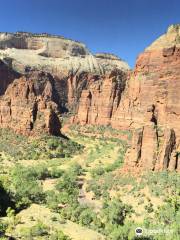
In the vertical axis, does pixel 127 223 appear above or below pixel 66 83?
below

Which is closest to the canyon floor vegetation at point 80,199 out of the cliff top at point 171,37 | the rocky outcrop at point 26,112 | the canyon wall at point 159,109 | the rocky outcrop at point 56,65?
the canyon wall at point 159,109

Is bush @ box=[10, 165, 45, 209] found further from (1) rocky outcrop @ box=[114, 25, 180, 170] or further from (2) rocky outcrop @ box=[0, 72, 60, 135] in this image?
(2) rocky outcrop @ box=[0, 72, 60, 135]

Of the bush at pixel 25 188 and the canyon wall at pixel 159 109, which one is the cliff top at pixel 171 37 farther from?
the bush at pixel 25 188

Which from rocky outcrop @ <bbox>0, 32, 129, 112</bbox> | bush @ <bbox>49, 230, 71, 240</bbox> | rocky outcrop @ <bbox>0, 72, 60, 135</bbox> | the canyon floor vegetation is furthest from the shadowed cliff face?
bush @ <bbox>49, 230, 71, 240</bbox>

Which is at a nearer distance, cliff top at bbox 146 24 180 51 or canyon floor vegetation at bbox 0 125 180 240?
canyon floor vegetation at bbox 0 125 180 240

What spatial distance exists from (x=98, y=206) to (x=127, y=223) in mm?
7152

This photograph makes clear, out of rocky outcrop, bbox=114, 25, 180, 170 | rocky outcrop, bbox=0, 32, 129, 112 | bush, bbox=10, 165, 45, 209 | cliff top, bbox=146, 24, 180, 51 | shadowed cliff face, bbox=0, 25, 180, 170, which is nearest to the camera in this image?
bush, bbox=10, 165, 45, 209

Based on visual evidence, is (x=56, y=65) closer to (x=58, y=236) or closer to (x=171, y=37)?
(x=171, y=37)

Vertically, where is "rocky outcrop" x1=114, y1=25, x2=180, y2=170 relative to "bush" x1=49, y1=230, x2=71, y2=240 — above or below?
above

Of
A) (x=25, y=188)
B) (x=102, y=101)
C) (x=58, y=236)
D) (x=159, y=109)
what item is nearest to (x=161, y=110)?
(x=159, y=109)

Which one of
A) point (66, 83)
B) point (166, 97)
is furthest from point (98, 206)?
point (66, 83)

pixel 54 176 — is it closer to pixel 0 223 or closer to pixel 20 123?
pixel 20 123

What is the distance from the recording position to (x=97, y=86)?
3925 inches

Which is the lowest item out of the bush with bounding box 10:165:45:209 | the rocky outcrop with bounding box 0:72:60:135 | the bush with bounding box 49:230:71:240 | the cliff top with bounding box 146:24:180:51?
the bush with bounding box 10:165:45:209
